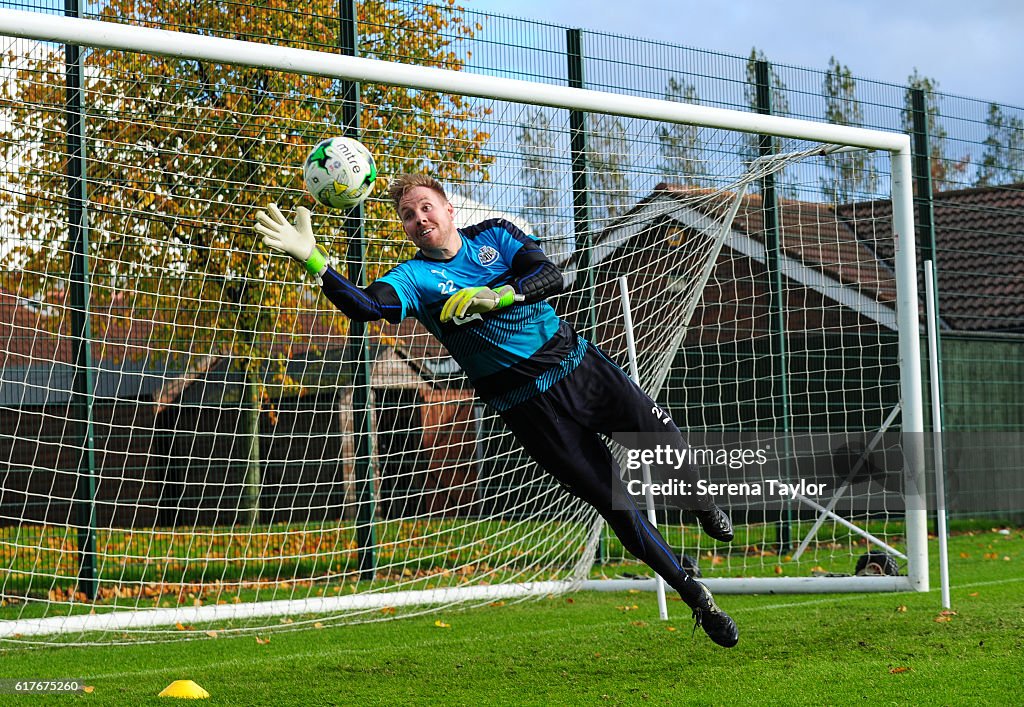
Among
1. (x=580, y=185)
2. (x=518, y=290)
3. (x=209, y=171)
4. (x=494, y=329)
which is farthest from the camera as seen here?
(x=580, y=185)

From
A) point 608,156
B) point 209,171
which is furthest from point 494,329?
point 608,156

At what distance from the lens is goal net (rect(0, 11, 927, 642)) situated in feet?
23.8

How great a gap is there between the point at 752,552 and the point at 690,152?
12.7 ft

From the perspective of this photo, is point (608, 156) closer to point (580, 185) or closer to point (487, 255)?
point (580, 185)

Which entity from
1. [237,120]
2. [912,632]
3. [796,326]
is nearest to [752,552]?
[796,326]

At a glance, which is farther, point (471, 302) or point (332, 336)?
point (332, 336)

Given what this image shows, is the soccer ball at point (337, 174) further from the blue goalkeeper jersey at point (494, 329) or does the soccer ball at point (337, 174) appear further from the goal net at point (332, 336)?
the goal net at point (332, 336)

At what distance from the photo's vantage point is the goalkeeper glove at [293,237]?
4.25 m

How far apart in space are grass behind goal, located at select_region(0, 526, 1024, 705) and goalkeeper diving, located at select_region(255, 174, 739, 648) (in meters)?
0.59

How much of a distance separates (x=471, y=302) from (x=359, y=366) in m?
4.92

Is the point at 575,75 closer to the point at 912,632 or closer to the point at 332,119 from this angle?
the point at 332,119

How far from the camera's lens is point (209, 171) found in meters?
8.15

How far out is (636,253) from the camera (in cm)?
820

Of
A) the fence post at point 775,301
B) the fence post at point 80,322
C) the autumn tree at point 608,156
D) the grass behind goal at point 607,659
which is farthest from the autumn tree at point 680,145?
the fence post at point 80,322
